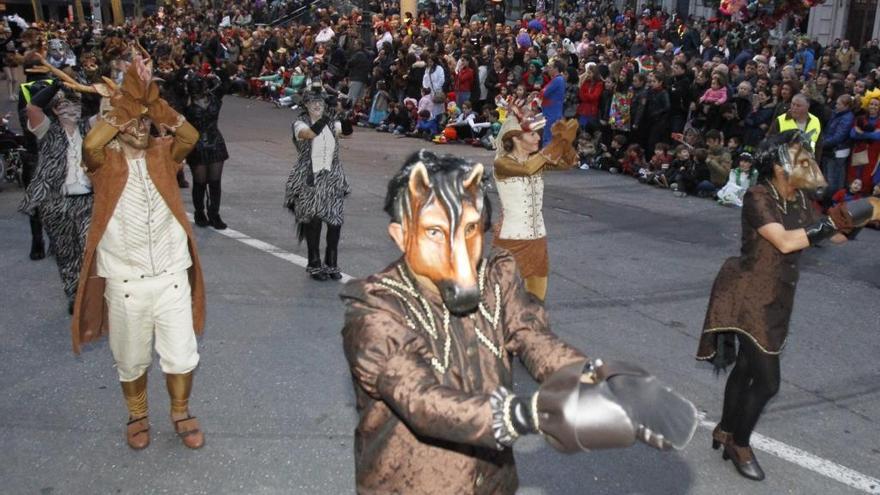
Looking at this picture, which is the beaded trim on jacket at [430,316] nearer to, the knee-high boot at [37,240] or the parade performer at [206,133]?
the parade performer at [206,133]

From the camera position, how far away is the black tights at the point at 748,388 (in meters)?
4.55

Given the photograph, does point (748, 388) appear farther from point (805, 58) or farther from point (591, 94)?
point (805, 58)

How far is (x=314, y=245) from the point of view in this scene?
26.0 feet

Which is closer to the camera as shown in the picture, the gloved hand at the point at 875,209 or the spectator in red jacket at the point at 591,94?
the gloved hand at the point at 875,209

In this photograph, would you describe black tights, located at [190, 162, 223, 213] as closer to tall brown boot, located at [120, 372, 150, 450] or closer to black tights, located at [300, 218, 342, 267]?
black tights, located at [300, 218, 342, 267]

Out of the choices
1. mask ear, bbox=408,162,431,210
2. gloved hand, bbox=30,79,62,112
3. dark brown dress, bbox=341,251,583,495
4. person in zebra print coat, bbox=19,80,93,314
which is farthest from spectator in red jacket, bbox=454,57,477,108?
mask ear, bbox=408,162,431,210

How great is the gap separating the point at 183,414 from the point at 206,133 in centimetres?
475

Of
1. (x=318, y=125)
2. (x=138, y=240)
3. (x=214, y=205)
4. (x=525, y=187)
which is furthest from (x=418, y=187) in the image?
(x=214, y=205)

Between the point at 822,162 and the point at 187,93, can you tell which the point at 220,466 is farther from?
the point at 822,162

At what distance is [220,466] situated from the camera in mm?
4699

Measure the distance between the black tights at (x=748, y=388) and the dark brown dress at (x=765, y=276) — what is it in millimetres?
67

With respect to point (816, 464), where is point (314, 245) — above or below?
above

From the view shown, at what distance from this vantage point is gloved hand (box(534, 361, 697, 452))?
80.0 inches

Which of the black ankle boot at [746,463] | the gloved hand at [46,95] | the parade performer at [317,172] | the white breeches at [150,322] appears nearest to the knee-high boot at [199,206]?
the parade performer at [317,172]
